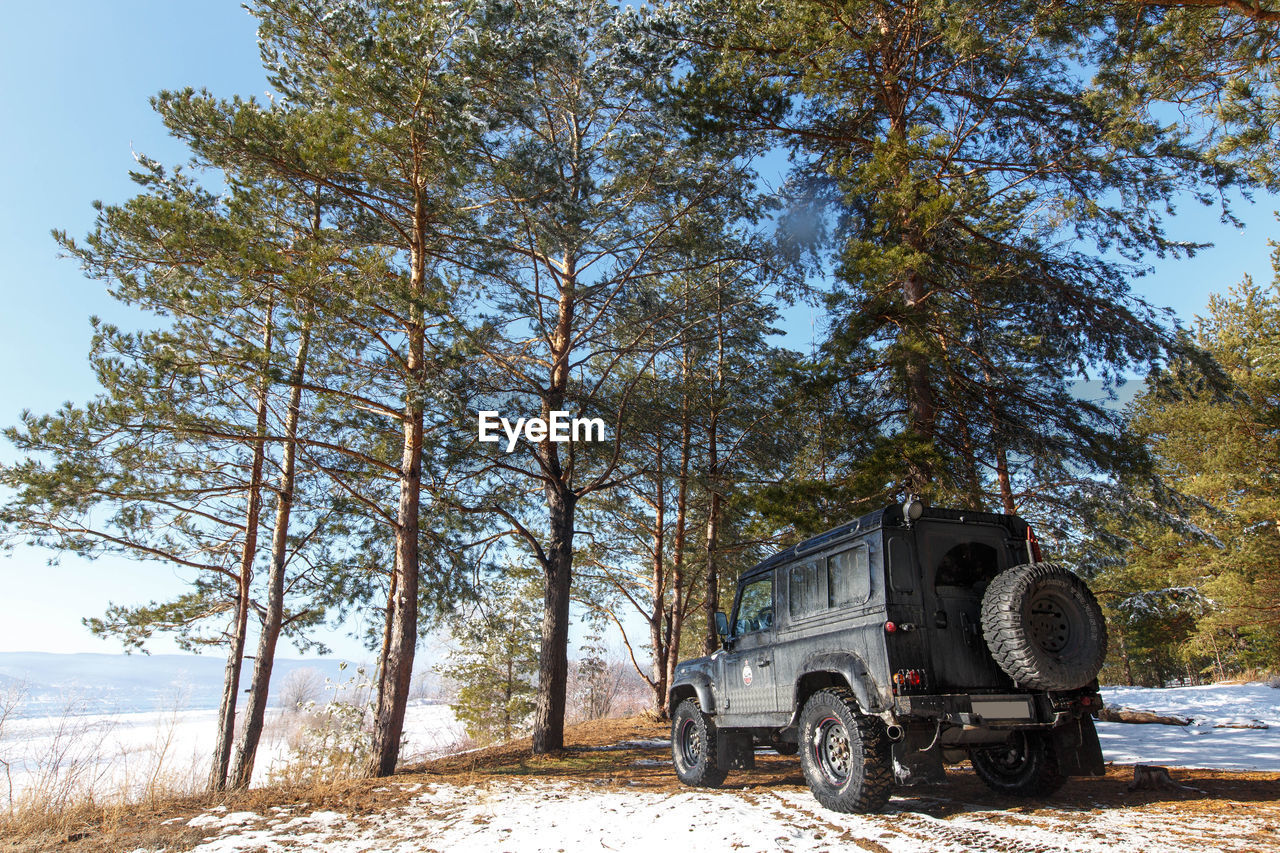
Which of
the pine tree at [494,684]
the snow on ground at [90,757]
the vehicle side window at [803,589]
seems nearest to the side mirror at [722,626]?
the vehicle side window at [803,589]

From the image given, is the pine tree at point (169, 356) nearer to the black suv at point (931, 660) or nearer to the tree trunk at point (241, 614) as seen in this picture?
the tree trunk at point (241, 614)

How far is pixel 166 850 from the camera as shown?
4.97 m

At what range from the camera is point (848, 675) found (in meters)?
5.08

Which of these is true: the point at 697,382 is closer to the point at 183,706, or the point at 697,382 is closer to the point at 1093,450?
the point at 1093,450

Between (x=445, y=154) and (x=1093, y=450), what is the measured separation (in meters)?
9.97

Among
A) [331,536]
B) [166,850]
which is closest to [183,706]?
[166,850]

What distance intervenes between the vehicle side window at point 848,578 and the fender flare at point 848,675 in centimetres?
44

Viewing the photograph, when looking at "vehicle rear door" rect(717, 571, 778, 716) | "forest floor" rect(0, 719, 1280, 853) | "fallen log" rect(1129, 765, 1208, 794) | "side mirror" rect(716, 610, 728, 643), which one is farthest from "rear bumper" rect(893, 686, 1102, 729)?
"side mirror" rect(716, 610, 728, 643)

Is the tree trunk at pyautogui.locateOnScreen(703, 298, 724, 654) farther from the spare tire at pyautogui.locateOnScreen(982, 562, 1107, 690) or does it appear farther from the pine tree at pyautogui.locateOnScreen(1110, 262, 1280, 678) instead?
the pine tree at pyautogui.locateOnScreen(1110, 262, 1280, 678)

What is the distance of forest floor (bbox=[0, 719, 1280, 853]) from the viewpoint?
4.20 metres

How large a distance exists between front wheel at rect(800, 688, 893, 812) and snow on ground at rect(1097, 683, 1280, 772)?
495cm

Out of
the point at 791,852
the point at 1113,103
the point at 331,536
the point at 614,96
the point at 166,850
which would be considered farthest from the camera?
the point at 331,536

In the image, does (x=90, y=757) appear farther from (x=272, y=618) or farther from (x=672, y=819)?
(x=672, y=819)

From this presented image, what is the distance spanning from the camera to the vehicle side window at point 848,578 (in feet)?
17.5
